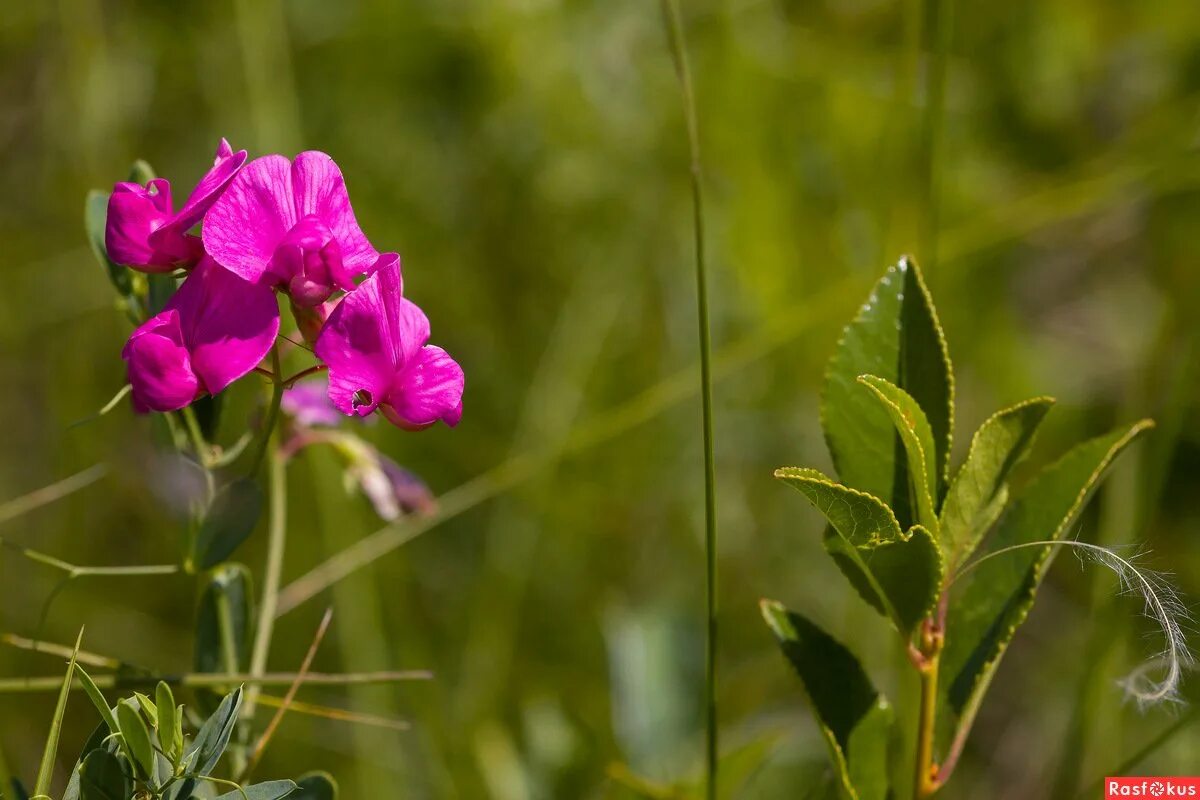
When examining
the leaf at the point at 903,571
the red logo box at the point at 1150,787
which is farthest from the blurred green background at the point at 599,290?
the leaf at the point at 903,571

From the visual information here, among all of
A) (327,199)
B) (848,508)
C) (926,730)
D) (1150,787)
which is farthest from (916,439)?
(1150,787)

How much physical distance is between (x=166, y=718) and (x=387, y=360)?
0.17 m

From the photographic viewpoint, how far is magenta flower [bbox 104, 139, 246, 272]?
51 centimetres

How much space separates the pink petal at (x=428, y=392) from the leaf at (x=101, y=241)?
0.17 m

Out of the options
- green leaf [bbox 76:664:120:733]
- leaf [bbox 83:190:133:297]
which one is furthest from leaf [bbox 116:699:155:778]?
leaf [bbox 83:190:133:297]

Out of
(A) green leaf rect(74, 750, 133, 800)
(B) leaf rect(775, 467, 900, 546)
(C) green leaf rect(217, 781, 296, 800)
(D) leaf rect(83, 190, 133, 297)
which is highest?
(D) leaf rect(83, 190, 133, 297)

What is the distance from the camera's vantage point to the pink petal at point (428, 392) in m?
0.52

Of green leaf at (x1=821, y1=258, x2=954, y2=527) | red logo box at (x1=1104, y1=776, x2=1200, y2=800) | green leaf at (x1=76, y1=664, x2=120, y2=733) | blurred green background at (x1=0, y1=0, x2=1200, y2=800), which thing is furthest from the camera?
blurred green background at (x1=0, y1=0, x2=1200, y2=800)

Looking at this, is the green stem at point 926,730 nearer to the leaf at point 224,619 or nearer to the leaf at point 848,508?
the leaf at point 848,508

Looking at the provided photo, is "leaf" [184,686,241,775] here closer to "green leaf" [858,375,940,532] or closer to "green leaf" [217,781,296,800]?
"green leaf" [217,781,296,800]

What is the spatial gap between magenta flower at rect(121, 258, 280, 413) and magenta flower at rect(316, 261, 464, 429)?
0.03 meters

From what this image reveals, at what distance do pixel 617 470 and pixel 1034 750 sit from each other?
0.60m

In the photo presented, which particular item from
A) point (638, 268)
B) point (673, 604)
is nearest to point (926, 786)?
point (673, 604)

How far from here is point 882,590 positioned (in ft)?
1.67
